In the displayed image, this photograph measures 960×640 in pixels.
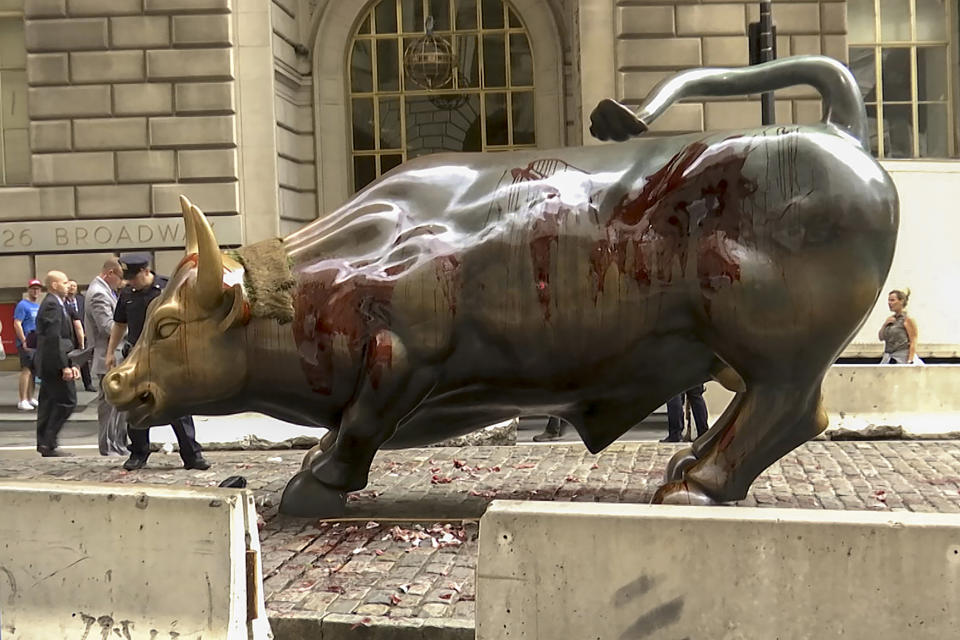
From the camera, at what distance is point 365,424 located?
511 centimetres

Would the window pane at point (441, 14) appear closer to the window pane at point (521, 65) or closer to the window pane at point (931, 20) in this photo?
the window pane at point (521, 65)

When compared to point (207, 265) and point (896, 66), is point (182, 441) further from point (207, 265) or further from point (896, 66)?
point (896, 66)

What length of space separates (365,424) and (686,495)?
1.58m

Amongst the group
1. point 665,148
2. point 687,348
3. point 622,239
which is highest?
point 665,148

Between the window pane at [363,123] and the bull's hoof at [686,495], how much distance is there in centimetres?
1543

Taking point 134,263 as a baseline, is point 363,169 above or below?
above

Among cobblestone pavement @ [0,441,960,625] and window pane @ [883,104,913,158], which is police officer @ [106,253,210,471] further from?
window pane @ [883,104,913,158]

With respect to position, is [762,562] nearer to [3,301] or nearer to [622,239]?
[622,239]

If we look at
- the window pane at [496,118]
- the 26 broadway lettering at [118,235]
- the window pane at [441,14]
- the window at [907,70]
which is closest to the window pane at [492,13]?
the window pane at [441,14]

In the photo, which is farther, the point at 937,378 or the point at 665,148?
the point at 937,378

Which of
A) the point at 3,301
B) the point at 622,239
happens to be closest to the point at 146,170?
the point at 3,301

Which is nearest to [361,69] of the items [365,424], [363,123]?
[363,123]

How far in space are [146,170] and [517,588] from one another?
14.8 meters

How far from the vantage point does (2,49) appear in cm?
1791
